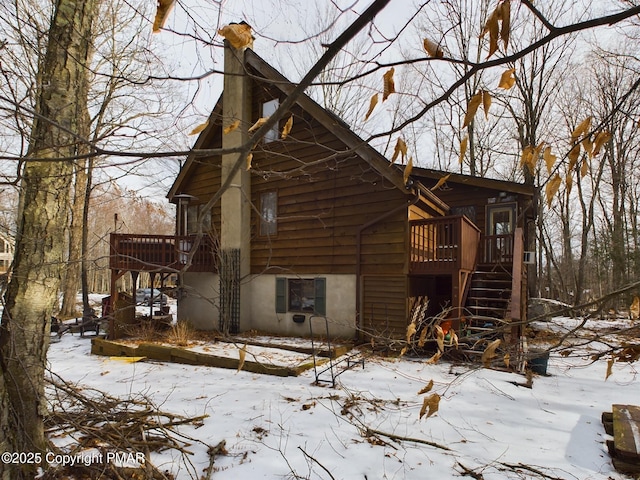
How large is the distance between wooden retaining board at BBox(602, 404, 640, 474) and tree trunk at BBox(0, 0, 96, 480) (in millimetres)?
5621

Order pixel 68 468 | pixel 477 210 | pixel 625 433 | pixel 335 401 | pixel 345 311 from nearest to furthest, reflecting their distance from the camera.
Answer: pixel 68 468
pixel 625 433
pixel 335 401
pixel 345 311
pixel 477 210

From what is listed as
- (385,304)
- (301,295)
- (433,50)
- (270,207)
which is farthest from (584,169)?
(270,207)

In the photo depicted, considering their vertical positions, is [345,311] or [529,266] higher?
[529,266]

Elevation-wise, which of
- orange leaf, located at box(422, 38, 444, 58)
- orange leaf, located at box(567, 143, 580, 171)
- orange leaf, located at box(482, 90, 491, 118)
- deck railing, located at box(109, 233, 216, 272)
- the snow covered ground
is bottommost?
the snow covered ground

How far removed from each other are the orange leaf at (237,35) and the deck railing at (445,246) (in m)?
7.69

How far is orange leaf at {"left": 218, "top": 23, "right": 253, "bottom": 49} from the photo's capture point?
1.49 m

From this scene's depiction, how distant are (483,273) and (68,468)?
9.97 m

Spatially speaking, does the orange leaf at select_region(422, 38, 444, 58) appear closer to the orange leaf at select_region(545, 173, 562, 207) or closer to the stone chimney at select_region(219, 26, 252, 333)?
the orange leaf at select_region(545, 173, 562, 207)

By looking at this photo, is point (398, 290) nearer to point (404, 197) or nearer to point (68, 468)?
point (404, 197)

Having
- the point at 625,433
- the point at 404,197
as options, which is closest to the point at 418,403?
the point at 625,433

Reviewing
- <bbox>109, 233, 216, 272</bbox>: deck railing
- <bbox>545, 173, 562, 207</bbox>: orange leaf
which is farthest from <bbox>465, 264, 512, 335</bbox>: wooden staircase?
<bbox>545, 173, 562, 207</bbox>: orange leaf

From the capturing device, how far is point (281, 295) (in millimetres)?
11461

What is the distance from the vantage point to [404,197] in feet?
31.4

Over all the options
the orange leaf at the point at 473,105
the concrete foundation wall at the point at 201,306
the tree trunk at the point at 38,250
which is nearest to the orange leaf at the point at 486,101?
the orange leaf at the point at 473,105
